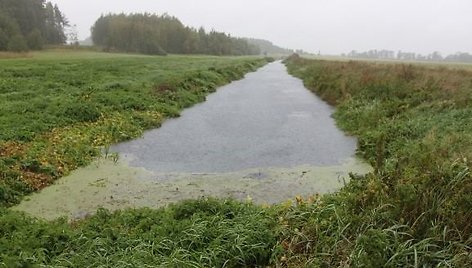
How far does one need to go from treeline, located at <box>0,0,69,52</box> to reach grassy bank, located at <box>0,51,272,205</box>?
126 ft

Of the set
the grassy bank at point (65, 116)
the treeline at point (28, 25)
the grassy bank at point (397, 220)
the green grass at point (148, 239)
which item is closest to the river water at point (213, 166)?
the grassy bank at point (65, 116)

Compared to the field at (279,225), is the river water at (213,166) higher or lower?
lower

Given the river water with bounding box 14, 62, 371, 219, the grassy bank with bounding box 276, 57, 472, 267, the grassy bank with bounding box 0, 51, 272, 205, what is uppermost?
the grassy bank with bounding box 276, 57, 472, 267

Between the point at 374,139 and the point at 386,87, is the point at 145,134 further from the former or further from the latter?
the point at 386,87

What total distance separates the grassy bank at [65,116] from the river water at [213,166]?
1.83 feet

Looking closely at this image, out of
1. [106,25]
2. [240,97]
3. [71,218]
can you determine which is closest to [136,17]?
[106,25]

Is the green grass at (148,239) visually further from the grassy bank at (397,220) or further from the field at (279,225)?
the grassy bank at (397,220)

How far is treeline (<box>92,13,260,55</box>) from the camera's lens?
9762cm

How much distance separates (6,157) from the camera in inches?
406

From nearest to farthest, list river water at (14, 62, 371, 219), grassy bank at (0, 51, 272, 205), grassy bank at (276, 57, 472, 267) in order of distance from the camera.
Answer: grassy bank at (276, 57, 472, 267) < river water at (14, 62, 371, 219) < grassy bank at (0, 51, 272, 205)

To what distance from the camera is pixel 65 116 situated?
15.1 meters

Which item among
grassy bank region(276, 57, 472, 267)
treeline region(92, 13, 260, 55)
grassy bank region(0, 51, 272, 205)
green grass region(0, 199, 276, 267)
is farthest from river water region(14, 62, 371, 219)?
treeline region(92, 13, 260, 55)

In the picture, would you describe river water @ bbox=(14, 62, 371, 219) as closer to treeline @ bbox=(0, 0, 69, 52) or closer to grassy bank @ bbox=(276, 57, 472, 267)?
grassy bank @ bbox=(276, 57, 472, 267)

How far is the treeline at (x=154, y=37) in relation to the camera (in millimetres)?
97625
